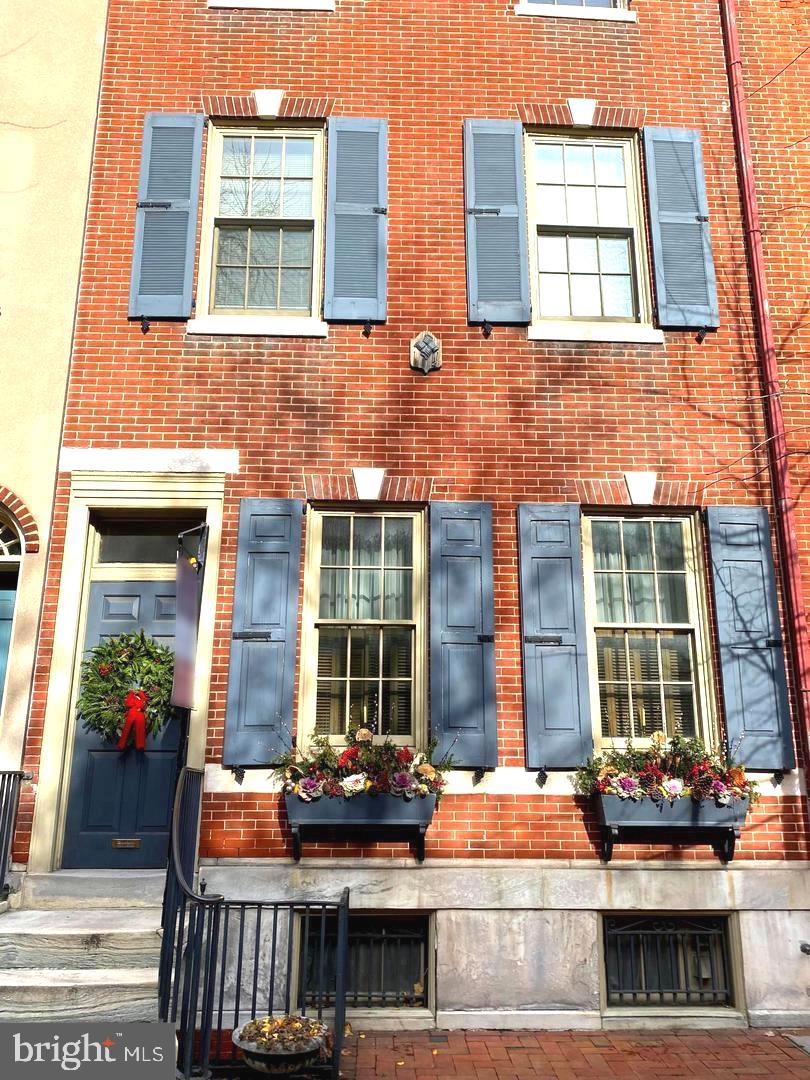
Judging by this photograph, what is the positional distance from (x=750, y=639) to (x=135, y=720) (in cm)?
491

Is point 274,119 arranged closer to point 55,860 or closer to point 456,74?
point 456,74

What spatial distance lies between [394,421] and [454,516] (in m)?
0.98

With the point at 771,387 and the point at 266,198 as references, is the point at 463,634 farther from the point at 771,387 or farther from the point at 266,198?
the point at 266,198

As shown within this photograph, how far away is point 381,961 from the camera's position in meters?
6.54

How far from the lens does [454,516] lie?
23.8ft

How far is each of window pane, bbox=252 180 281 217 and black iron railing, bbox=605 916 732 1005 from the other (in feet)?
21.6

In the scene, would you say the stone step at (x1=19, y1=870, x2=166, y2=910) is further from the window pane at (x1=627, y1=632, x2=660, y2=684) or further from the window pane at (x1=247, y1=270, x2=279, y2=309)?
the window pane at (x1=247, y1=270, x2=279, y2=309)

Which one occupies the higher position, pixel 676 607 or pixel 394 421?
pixel 394 421

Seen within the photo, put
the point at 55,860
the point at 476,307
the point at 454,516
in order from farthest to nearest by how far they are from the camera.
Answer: the point at 476,307
the point at 454,516
the point at 55,860

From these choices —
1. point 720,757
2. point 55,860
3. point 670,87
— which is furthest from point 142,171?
point 720,757

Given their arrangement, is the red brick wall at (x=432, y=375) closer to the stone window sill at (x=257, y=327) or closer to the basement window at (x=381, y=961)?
the stone window sill at (x=257, y=327)

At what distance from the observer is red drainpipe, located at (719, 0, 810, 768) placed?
23.5 ft

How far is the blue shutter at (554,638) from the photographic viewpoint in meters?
6.82

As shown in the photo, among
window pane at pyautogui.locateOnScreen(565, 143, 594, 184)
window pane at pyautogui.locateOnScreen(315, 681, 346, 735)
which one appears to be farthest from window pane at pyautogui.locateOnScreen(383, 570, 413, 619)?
window pane at pyautogui.locateOnScreen(565, 143, 594, 184)
